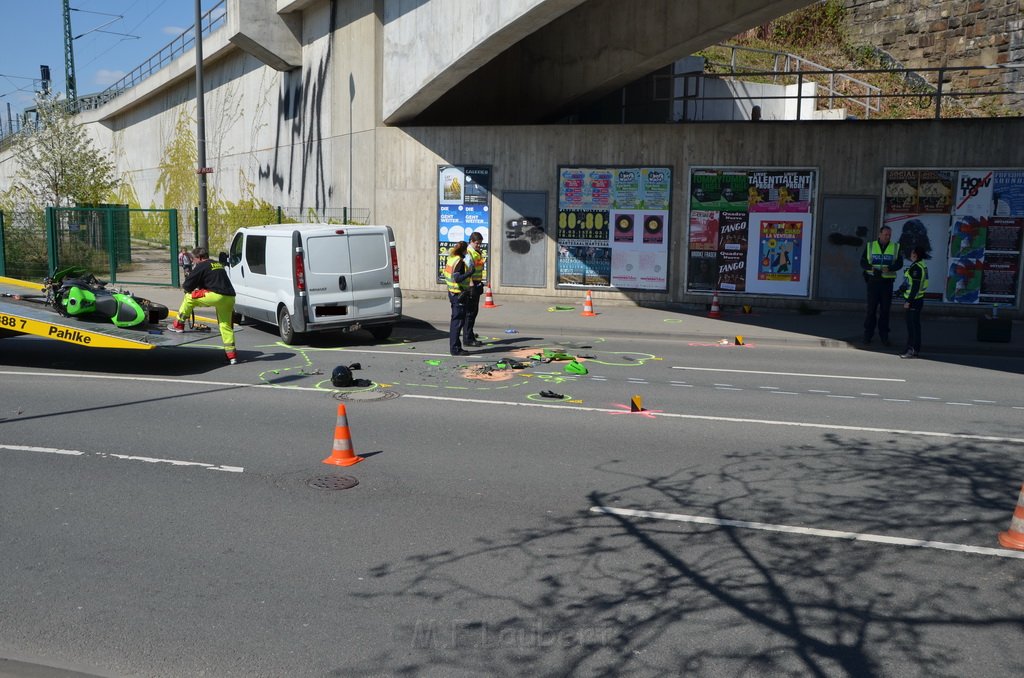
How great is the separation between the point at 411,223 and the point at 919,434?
15.9 m

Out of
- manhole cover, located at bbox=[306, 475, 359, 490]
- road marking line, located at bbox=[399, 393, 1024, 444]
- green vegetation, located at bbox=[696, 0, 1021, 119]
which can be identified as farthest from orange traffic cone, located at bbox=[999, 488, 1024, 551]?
green vegetation, located at bbox=[696, 0, 1021, 119]

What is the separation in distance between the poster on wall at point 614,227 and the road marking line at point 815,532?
14.8 metres

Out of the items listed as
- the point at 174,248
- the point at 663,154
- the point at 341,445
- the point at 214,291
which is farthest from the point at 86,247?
the point at 341,445

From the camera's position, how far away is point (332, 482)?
25.3 ft

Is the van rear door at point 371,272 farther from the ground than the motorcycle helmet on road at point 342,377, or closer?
farther from the ground

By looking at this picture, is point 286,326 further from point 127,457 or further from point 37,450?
point 127,457

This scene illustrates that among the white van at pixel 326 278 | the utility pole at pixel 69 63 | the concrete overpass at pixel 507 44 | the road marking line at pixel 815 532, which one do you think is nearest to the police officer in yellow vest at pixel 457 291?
the white van at pixel 326 278

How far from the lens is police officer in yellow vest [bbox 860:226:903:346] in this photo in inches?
621

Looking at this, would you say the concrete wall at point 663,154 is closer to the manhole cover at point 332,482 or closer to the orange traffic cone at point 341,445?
the orange traffic cone at point 341,445

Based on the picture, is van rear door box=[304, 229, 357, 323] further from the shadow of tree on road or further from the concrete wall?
the shadow of tree on road

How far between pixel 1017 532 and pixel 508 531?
3659mm

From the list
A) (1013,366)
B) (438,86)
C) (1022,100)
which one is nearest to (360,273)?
(438,86)

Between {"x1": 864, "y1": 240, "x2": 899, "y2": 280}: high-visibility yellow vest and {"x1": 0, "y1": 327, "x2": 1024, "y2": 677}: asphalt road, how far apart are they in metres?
4.30

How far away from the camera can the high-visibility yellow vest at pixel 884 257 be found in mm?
15766
